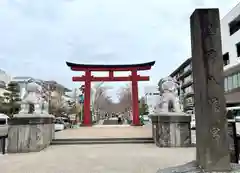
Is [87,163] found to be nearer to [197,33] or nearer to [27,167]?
[27,167]

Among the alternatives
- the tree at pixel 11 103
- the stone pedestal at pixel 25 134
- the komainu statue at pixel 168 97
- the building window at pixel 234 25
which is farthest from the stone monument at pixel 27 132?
the building window at pixel 234 25

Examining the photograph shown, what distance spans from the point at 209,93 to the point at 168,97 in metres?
5.92

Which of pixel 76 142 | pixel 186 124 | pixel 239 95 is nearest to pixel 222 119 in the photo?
pixel 186 124

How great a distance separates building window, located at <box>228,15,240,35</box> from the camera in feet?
95.0

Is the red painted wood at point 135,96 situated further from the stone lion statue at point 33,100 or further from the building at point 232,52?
the stone lion statue at point 33,100

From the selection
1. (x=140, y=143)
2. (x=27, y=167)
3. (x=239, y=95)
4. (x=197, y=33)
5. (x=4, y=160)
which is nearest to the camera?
(x=197, y=33)

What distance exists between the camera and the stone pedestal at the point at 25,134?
27.9 feet

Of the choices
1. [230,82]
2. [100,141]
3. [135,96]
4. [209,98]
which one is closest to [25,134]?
[100,141]

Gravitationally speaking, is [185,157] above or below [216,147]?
below

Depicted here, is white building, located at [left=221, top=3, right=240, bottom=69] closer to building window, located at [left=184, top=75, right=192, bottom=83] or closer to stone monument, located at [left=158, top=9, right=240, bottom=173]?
building window, located at [left=184, top=75, right=192, bottom=83]

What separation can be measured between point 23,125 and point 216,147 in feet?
22.7

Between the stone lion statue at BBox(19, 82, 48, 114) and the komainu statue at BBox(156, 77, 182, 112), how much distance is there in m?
4.94

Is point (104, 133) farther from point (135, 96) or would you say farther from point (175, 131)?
point (135, 96)

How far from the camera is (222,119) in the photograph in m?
4.04
